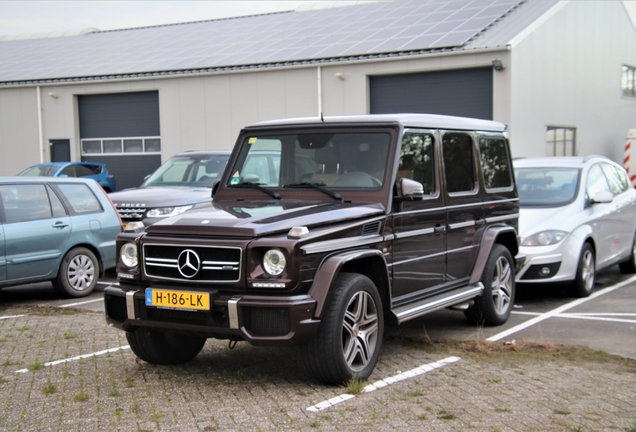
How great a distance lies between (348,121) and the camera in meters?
6.45

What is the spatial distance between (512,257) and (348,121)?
2644 mm

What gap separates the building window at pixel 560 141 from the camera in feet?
69.1

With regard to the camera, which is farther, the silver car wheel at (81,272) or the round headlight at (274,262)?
the silver car wheel at (81,272)

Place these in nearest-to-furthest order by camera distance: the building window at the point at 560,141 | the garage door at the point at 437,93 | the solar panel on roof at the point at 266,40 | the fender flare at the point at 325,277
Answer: the fender flare at the point at 325,277
the garage door at the point at 437,93
the building window at the point at 560,141
the solar panel on roof at the point at 266,40

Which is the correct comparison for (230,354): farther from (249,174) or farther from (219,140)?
(219,140)

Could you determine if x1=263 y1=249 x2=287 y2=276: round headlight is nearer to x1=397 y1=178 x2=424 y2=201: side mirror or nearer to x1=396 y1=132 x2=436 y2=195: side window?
x1=397 y1=178 x2=424 y2=201: side mirror

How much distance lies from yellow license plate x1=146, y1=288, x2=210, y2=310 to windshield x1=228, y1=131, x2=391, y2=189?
1.57 metres

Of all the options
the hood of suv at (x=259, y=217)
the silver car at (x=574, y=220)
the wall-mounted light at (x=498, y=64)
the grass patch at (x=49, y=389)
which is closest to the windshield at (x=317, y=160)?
the hood of suv at (x=259, y=217)

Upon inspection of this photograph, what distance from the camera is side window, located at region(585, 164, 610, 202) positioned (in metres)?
9.93

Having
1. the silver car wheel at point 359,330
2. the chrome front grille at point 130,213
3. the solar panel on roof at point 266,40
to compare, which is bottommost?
the silver car wheel at point 359,330

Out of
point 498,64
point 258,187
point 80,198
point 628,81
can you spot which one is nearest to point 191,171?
point 80,198

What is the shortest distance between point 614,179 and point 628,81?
1844 cm

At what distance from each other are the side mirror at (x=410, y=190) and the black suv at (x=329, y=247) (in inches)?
0.4

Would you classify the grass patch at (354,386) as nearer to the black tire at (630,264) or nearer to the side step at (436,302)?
the side step at (436,302)
